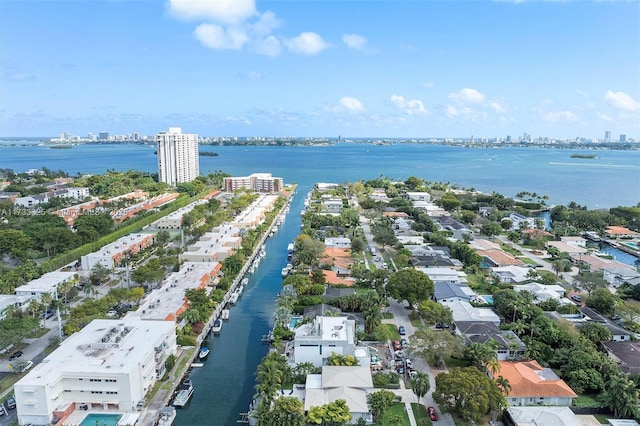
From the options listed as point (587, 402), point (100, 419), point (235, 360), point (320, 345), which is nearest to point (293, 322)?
point (235, 360)

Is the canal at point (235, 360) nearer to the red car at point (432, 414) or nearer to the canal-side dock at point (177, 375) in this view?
the canal-side dock at point (177, 375)

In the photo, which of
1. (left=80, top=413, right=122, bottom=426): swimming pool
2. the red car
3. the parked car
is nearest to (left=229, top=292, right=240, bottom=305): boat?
(left=80, top=413, right=122, bottom=426): swimming pool

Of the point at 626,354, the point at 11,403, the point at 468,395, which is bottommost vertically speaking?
the point at 11,403

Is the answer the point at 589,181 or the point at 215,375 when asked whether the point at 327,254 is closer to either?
the point at 215,375

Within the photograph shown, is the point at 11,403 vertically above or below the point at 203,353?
above

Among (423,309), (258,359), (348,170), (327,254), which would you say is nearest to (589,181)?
(348,170)

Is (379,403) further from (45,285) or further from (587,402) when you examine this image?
(45,285)
